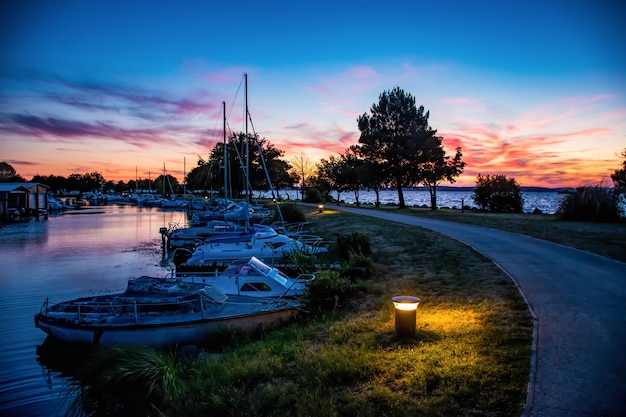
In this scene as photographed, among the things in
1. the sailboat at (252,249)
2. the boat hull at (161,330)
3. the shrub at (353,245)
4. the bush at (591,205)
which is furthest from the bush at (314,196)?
the boat hull at (161,330)

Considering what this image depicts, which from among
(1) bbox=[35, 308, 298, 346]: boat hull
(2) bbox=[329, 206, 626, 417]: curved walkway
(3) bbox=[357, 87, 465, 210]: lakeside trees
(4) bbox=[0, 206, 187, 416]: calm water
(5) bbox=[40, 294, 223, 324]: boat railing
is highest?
(3) bbox=[357, 87, 465, 210]: lakeside trees

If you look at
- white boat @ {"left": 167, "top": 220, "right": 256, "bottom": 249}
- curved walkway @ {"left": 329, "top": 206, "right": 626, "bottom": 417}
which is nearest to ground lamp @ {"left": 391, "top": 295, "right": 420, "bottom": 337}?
curved walkway @ {"left": 329, "top": 206, "right": 626, "bottom": 417}

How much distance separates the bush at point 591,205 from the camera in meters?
27.0

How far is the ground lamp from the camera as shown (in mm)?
8219

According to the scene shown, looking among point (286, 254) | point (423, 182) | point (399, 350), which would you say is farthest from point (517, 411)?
point (423, 182)

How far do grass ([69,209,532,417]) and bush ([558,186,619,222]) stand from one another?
1981 centimetres

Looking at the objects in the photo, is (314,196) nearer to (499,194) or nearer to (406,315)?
(499,194)

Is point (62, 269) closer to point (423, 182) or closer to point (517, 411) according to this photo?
point (517, 411)

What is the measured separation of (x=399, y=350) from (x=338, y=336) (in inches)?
67.2

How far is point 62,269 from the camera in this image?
25547 millimetres

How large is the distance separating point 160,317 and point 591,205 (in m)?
28.0

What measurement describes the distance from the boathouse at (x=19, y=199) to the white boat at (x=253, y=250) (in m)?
52.8

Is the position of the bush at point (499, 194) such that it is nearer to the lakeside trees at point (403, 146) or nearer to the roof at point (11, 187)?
the lakeside trees at point (403, 146)

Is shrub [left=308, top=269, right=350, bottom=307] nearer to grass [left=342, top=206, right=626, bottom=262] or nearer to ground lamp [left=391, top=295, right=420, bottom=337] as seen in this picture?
ground lamp [left=391, top=295, right=420, bottom=337]
